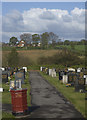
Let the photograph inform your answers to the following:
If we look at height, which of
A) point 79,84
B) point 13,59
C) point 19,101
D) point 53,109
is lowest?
point 53,109

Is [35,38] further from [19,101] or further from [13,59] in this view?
[19,101]

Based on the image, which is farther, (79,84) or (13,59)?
(13,59)

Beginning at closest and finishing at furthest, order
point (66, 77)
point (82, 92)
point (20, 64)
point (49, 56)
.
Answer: point (82, 92) → point (66, 77) → point (20, 64) → point (49, 56)

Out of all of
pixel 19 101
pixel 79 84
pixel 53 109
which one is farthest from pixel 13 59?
pixel 19 101

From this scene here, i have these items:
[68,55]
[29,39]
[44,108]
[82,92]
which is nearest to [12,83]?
[82,92]

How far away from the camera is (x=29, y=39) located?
127125 mm

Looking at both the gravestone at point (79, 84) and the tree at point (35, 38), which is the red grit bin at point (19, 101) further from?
the tree at point (35, 38)

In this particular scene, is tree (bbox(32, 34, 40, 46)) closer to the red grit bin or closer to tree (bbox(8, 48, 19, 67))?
tree (bbox(8, 48, 19, 67))

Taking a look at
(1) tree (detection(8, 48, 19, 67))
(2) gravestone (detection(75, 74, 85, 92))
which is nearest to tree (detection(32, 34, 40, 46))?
(1) tree (detection(8, 48, 19, 67))

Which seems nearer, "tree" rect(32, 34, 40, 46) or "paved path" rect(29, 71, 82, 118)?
"paved path" rect(29, 71, 82, 118)

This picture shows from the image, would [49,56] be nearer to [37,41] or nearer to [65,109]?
[37,41]

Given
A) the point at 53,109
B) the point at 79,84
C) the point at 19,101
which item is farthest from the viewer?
the point at 79,84

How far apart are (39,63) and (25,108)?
202ft

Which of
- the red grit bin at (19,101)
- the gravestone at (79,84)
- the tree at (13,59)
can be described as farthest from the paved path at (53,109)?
the tree at (13,59)
